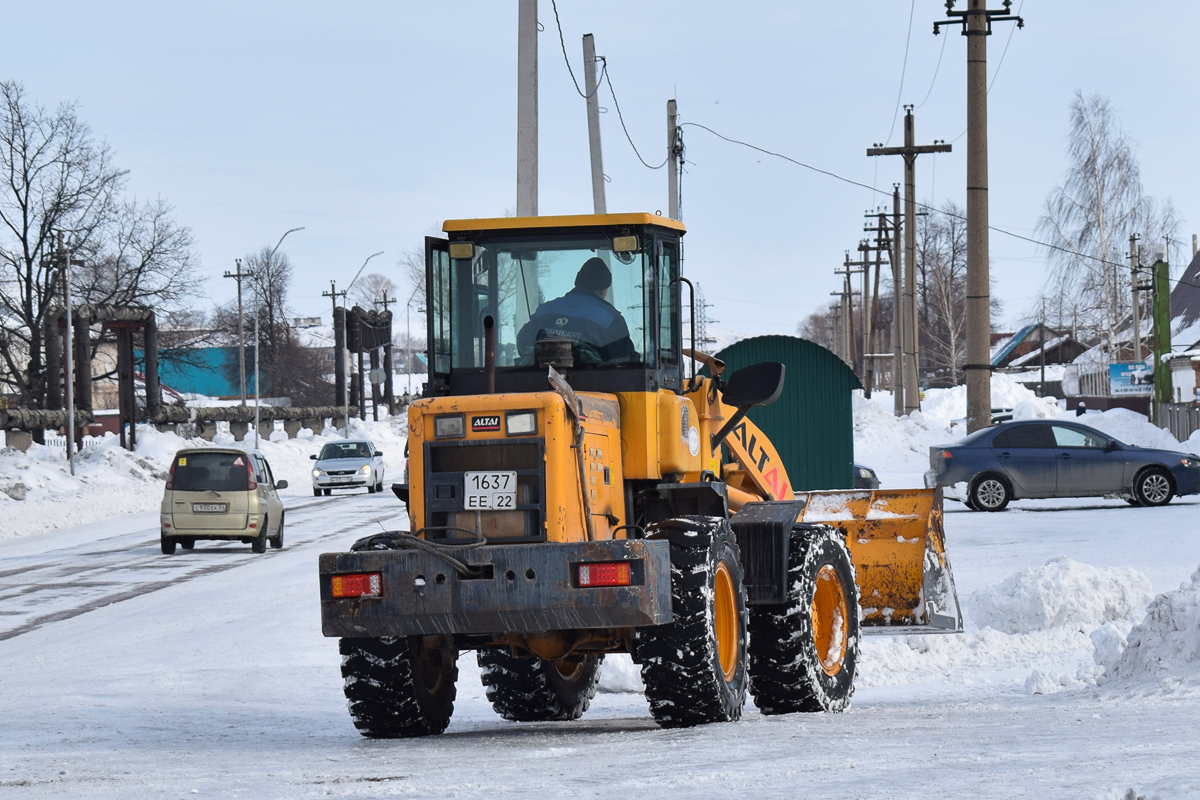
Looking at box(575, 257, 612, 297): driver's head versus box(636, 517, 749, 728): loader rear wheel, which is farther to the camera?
box(575, 257, 612, 297): driver's head

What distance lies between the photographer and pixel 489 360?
24.2ft

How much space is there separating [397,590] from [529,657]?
5.00 feet

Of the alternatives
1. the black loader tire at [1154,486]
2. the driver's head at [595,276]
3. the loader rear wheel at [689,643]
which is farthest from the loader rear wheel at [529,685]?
the black loader tire at [1154,486]

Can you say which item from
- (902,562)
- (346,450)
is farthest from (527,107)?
(346,450)

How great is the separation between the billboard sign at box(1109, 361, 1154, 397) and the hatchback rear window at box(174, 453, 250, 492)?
46.8 metres

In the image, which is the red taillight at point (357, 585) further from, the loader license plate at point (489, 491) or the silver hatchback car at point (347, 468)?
the silver hatchback car at point (347, 468)

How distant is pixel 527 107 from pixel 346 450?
2267cm

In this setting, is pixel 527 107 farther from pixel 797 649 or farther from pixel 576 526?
pixel 576 526

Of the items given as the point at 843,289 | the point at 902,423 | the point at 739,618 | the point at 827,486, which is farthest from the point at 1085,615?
the point at 843,289

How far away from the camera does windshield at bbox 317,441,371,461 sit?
3941 centimetres

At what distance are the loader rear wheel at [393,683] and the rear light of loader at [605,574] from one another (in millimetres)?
1207

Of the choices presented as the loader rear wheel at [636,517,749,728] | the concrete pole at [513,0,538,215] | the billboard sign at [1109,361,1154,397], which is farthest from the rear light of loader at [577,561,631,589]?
the billboard sign at [1109,361,1154,397]

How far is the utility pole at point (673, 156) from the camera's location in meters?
33.4

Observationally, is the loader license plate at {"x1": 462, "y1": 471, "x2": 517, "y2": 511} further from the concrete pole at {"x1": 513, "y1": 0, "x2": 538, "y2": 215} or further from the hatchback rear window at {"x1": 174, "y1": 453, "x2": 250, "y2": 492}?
the hatchback rear window at {"x1": 174, "y1": 453, "x2": 250, "y2": 492}
